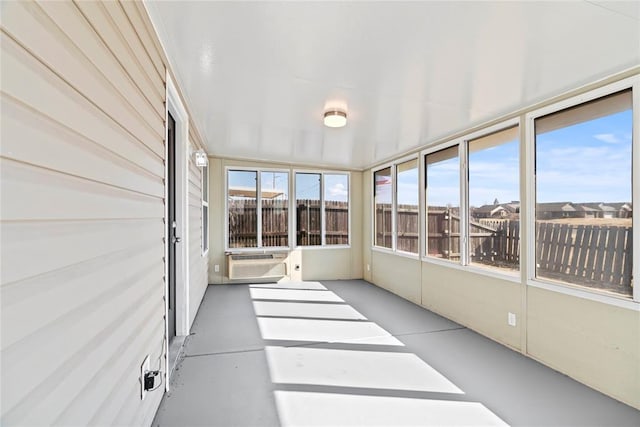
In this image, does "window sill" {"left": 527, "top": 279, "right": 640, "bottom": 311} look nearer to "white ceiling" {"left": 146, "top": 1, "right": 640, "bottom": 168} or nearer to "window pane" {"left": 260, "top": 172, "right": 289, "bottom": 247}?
"white ceiling" {"left": 146, "top": 1, "right": 640, "bottom": 168}

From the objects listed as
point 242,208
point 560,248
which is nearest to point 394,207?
point 242,208

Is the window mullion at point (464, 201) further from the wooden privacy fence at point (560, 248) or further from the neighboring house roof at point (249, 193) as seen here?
the neighboring house roof at point (249, 193)

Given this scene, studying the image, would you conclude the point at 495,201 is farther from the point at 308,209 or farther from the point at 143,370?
the point at 308,209

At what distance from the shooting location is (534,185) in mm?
2928

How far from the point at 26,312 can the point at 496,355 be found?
11.1 feet

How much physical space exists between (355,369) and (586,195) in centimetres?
233

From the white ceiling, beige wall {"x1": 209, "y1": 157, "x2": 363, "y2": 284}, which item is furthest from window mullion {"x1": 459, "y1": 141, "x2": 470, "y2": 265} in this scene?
beige wall {"x1": 209, "y1": 157, "x2": 363, "y2": 284}

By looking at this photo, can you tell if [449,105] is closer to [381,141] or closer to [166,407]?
[381,141]

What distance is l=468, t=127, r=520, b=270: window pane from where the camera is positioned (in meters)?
3.19

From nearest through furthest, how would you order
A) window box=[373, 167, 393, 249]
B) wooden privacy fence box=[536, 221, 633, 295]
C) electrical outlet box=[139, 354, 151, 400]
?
electrical outlet box=[139, 354, 151, 400], wooden privacy fence box=[536, 221, 633, 295], window box=[373, 167, 393, 249]

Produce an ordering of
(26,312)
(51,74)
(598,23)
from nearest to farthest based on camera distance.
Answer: (26,312) → (51,74) → (598,23)

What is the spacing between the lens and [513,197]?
3.19 m

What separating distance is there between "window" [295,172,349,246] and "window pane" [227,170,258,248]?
85cm

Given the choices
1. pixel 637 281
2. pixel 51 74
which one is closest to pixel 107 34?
pixel 51 74
